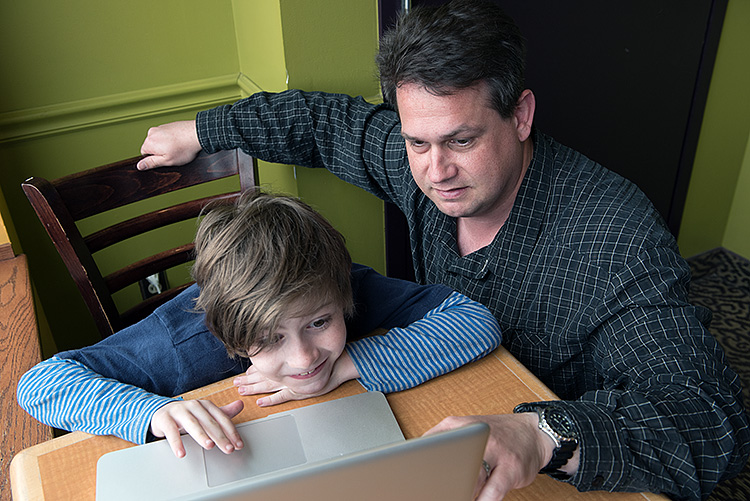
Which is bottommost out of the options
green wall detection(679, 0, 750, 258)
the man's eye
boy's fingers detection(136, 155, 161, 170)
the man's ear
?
green wall detection(679, 0, 750, 258)

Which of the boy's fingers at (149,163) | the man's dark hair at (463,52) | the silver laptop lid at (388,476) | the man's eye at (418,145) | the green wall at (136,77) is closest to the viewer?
the silver laptop lid at (388,476)

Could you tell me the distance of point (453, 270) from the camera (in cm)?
131

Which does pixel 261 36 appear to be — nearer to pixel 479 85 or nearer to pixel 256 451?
pixel 479 85

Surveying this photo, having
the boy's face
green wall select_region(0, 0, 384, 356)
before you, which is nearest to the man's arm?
green wall select_region(0, 0, 384, 356)

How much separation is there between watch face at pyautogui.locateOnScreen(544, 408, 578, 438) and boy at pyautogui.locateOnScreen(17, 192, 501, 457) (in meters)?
0.19

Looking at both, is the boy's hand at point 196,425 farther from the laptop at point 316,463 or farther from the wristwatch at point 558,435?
the wristwatch at point 558,435

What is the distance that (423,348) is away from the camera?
96 cm

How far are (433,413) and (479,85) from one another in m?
0.57

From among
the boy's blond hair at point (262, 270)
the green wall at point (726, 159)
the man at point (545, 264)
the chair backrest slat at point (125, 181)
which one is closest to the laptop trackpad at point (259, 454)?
the boy's blond hair at point (262, 270)

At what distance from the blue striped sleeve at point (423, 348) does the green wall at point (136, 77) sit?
82 cm

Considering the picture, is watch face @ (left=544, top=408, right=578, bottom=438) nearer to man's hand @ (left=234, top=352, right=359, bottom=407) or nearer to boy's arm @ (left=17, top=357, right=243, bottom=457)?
man's hand @ (left=234, top=352, right=359, bottom=407)

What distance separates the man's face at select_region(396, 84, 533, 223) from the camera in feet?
3.61

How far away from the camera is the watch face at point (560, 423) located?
0.78 metres

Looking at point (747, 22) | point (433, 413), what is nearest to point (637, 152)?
point (747, 22)
